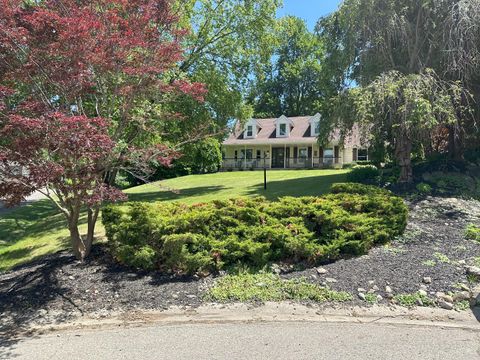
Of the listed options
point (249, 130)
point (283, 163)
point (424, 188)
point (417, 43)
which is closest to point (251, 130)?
point (249, 130)

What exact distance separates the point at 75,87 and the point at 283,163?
1396 inches

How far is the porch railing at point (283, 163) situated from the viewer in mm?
37250

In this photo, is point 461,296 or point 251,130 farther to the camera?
point 251,130

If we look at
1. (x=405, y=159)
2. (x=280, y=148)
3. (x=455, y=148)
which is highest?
(x=280, y=148)

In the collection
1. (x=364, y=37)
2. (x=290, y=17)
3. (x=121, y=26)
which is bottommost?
(x=121, y=26)

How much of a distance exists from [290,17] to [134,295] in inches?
733

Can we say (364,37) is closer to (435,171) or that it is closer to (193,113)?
(435,171)

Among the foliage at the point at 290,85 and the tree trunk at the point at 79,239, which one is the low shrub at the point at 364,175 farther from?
the foliage at the point at 290,85

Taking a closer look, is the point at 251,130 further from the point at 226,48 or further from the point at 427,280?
the point at 427,280

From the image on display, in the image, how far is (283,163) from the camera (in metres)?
40.7

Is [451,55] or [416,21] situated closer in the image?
[451,55]

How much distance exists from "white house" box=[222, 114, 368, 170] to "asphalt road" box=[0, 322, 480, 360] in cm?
3324

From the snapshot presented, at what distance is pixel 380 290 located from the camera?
→ 5504 millimetres

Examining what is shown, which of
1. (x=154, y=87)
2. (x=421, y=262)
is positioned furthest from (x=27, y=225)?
(x=421, y=262)
